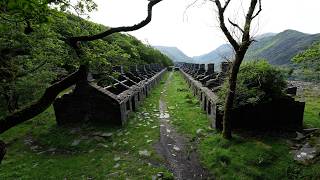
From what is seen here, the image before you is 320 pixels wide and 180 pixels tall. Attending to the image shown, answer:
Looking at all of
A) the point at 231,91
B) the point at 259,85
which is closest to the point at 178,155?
the point at 231,91

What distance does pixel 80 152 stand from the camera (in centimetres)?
1272

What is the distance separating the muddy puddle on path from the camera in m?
10.4

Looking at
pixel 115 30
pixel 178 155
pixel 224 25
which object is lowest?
pixel 178 155

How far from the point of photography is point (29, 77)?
1742 cm

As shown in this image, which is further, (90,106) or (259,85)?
(90,106)

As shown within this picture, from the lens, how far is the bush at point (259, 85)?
1388 cm

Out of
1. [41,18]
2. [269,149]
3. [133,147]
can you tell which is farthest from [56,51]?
[269,149]

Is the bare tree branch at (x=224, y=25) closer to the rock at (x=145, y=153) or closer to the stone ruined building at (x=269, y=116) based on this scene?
the stone ruined building at (x=269, y=116)

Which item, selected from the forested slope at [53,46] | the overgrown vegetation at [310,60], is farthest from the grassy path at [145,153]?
the forested slope at [53,46]

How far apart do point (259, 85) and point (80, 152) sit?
10.2 m

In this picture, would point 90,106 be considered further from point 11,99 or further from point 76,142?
point 11,99

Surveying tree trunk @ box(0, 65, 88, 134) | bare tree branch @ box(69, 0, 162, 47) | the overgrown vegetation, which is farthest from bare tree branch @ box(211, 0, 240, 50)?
tree trunk @ box(0, 65, 88, 134)

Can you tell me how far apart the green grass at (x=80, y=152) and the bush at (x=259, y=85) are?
5166 mm

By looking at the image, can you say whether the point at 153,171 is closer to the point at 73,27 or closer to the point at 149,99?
the point at 73,27
